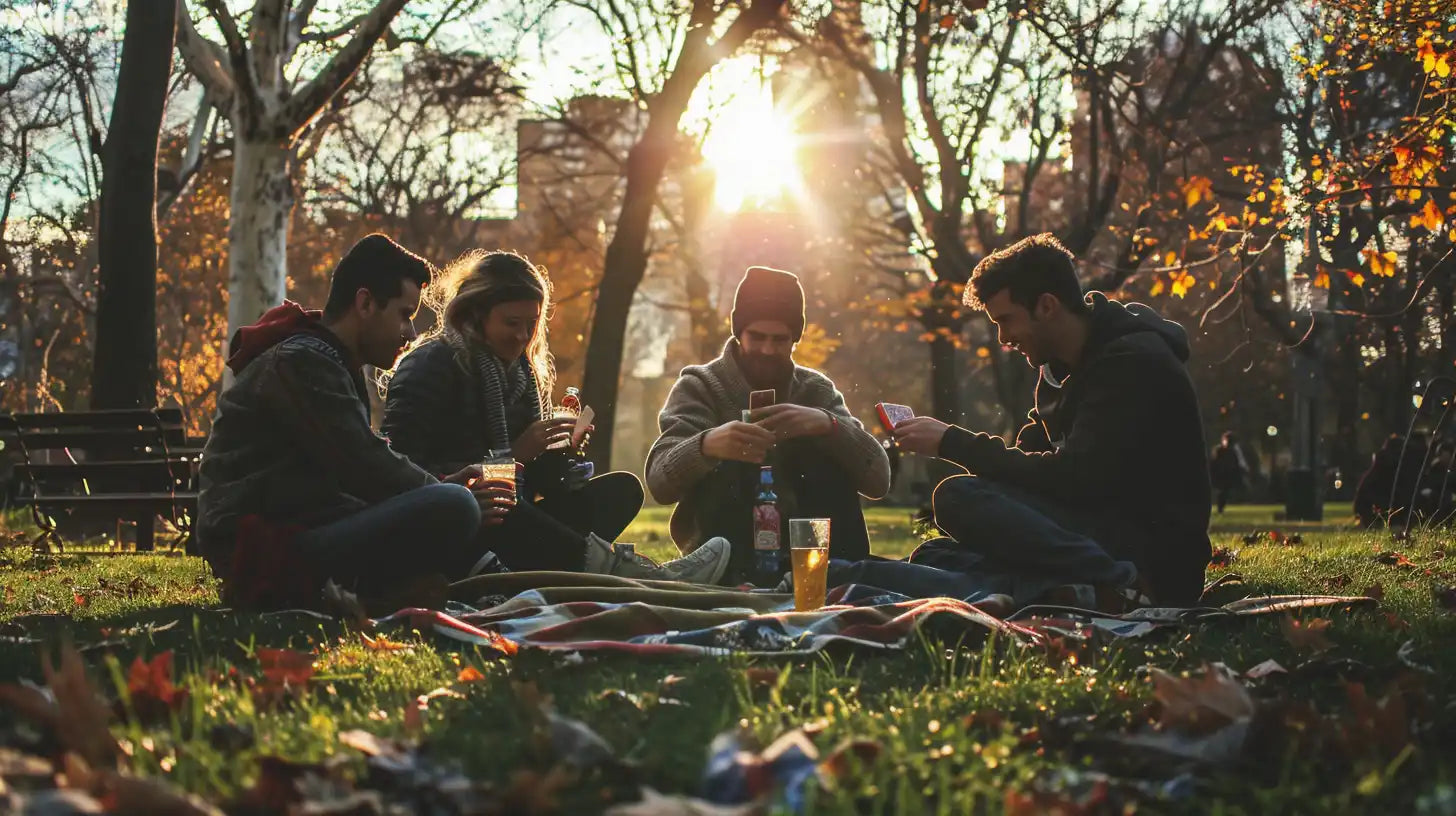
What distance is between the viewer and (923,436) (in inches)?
251

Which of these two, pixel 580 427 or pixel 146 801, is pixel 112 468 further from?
pixel 146 801

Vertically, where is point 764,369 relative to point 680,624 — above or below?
above

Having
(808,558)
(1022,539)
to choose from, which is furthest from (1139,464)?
(808,558)

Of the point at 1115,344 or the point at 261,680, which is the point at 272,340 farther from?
the point at 1115,344

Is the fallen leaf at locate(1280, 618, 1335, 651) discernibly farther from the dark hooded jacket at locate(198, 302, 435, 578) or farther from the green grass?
the dark hooded jacket at locate(198, 302, 435, 578)

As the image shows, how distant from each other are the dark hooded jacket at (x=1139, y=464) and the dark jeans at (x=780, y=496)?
138 cm

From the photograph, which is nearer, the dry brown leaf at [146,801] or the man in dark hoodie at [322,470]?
the dry brown leaf at [146,801]

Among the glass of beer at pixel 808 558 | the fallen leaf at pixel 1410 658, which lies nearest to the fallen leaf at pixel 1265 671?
the fallen leaf at pixel 1410 658

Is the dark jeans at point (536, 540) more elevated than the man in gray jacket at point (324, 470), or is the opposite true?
the man in gray jacket at point (324, 470)

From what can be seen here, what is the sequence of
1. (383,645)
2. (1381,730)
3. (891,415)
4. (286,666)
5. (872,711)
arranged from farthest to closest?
1. (891,415)
2. (383,645)
3. (286,666)
4. (872,711)
5. (1381,730)

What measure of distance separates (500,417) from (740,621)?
2.55 m

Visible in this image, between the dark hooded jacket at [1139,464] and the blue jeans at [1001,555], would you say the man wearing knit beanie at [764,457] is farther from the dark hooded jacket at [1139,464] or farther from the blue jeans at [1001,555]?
the dark hooded jacket at [1139,464]

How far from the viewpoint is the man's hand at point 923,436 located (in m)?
6.39

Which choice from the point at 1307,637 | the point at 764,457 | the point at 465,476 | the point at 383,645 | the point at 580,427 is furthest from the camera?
the point at 580,427
